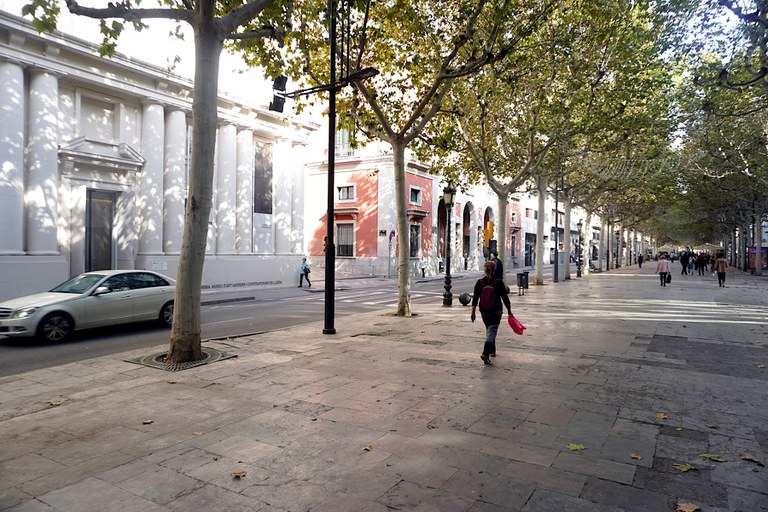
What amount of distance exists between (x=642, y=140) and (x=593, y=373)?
2040cm

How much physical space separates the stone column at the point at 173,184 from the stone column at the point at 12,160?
5540mm

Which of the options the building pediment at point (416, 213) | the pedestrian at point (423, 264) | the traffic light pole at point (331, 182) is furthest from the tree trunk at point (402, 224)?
the pedestrian at point (423, 264)

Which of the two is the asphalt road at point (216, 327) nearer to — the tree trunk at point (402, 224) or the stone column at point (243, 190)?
the tree trunk at point (402, 224)

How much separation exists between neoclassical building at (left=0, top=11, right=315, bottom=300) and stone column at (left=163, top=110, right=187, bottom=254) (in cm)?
4

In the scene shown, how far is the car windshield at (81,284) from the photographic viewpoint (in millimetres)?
10734

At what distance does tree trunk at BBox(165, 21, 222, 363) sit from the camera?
7742 millimetres

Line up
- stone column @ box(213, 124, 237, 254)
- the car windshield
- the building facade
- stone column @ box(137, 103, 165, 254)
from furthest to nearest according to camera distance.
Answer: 1. the building facade
2. stone column @ box(213, 124, 237, 254)
3. stone column @ box(137, 103, 165, 254)
4. the car windshield

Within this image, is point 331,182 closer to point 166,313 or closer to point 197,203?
point 197,203

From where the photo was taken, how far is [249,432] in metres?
4.89

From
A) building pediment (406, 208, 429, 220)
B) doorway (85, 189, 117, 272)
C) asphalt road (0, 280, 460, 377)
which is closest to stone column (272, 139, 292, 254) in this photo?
asphalt road (0, 280, 460, 377)

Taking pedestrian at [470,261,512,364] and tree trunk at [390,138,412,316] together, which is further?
tree trunk at [390,138,412,316]

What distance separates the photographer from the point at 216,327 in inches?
486

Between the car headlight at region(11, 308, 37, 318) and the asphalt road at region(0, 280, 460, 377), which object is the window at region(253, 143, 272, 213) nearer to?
the asphalt road at region(0, 280, 460, 377)

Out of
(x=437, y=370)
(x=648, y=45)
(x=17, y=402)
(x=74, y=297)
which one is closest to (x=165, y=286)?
(x=74, y=297)
